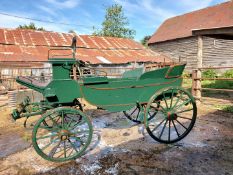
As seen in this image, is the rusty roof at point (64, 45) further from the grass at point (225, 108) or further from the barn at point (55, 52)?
the grass at point (225, 108)

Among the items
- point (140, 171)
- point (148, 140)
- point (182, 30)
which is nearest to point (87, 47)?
point (182, 30)

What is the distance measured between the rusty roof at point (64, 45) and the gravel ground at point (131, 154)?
930cm

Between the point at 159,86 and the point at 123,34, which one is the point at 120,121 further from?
the point at 123,34

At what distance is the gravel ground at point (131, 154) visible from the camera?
3.05 metres

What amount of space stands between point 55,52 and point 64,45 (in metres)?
1.96

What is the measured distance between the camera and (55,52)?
14820 mm

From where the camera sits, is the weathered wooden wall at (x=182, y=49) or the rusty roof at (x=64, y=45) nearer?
the rusty roof at (x=64, y=45)

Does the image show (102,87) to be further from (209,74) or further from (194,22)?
(194,22)

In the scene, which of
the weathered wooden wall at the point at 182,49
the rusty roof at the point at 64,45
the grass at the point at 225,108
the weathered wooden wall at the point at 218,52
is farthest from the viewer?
the weathered wooden wall at the point at 182,49

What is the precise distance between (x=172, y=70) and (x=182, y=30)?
19.9m

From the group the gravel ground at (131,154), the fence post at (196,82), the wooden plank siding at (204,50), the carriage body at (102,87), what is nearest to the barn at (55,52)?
the wooden plank siding at (204,50)

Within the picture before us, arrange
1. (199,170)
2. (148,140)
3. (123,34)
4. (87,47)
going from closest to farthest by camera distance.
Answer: (199,170)
(148,140)
(87,47)
(123,34)

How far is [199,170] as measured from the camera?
298 centimetres

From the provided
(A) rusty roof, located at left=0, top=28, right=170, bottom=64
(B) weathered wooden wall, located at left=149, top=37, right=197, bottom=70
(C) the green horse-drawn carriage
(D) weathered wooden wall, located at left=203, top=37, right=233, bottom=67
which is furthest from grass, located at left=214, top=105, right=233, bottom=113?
(B) weathered wooden wall, located at left=149, top=37, right=197, bottom=70
